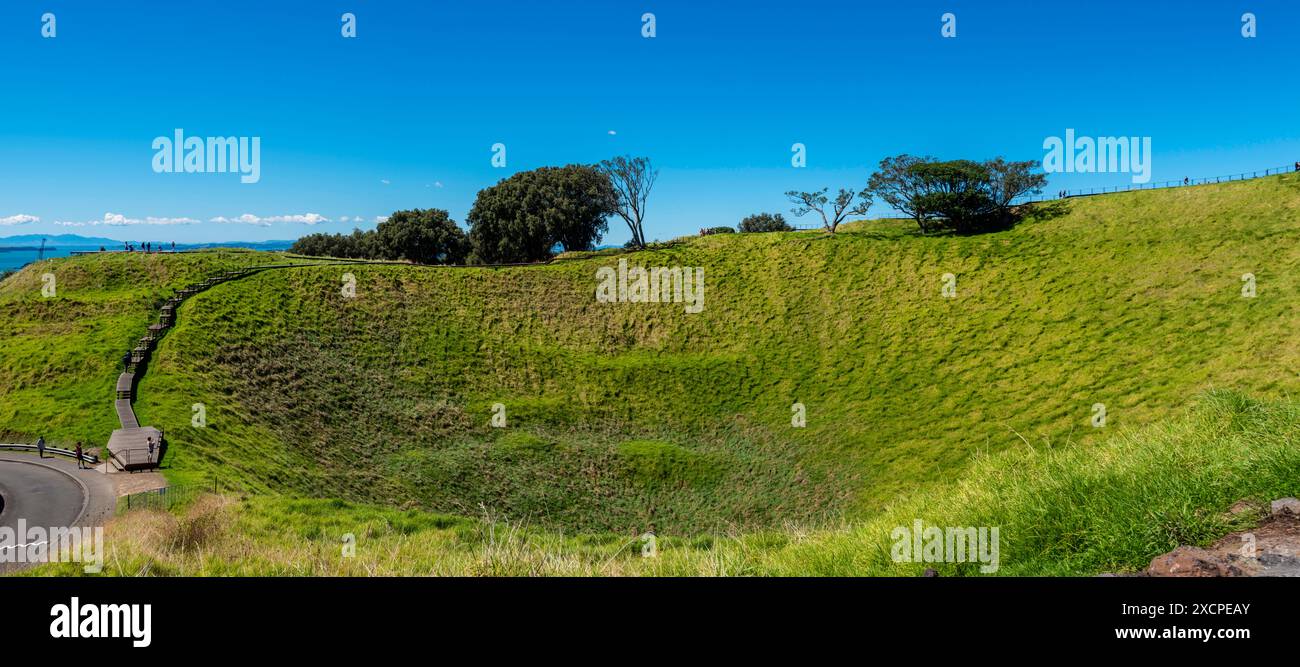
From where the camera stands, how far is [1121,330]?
4294 cm

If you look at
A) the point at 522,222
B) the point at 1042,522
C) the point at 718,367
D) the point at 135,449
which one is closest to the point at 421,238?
the point at 522,222

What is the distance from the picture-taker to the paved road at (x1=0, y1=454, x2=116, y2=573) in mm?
19656

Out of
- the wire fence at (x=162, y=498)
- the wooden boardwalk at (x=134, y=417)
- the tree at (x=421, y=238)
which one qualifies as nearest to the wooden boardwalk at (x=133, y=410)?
the wooden boardwalk at (x=134, y=417)

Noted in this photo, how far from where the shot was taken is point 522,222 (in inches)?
3383

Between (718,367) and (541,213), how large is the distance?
43362 mm

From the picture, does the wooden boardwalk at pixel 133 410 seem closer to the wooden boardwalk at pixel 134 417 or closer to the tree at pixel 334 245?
the wooden boardwalk at pixel 134 417

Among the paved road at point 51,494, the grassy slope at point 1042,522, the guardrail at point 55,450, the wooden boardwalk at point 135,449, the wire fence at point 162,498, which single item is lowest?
the paved road at point 51,494

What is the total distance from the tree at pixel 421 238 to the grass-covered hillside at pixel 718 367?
31.2 m

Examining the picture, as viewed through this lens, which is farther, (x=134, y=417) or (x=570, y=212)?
(x=570, y=212)

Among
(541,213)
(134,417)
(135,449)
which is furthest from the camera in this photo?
(541,213)

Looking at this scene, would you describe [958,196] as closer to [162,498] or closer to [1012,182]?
[1012,182]

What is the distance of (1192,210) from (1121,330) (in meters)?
23.3

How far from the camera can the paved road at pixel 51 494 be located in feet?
64.5
